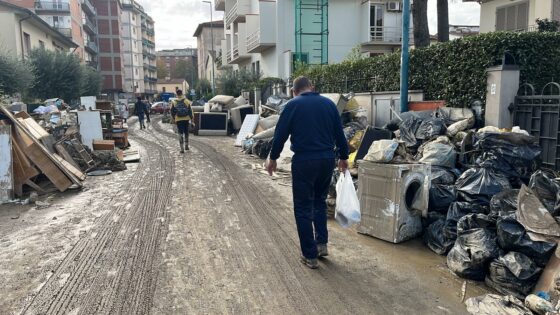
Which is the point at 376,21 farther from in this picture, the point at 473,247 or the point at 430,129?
the point at 473,247

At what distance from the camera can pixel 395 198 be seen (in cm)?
495

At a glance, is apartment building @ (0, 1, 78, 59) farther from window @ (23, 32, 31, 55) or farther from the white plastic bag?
the white plastic bag

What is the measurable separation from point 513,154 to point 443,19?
380 inches

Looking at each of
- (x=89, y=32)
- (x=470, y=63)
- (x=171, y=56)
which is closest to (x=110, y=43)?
(x=89, y=32)

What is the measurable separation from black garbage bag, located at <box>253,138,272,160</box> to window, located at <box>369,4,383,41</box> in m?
17.2

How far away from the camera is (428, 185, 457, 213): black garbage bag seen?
5070 millimetres

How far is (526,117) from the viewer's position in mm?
6914

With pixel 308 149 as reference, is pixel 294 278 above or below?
A: below

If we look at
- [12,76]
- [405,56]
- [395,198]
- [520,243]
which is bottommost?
[520,243]

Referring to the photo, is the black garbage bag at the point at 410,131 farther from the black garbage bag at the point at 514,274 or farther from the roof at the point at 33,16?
the roof at the point at 33,16

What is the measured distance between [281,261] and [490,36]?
5.76 meters

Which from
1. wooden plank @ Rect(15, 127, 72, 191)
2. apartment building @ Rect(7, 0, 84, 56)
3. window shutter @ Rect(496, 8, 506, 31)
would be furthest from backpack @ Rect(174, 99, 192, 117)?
apartment building @ Rect(7, 0, 84, 56)

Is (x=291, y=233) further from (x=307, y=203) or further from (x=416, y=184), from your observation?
(x=416, y=184)

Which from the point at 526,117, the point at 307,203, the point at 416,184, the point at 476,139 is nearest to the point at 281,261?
Result: the point at 307,203
